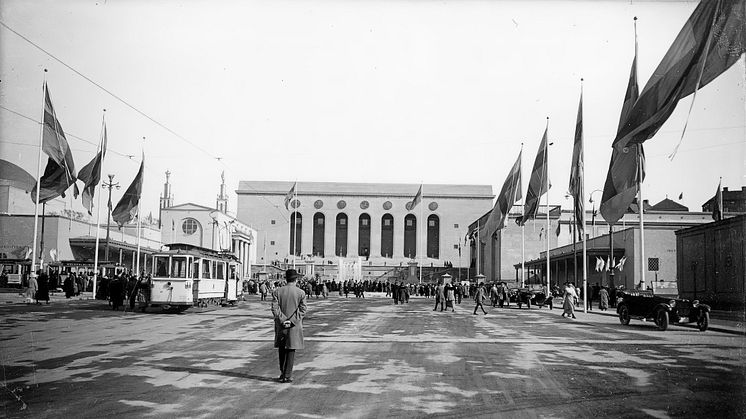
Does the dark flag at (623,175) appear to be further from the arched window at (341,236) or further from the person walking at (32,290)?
the arched window at (341,236)

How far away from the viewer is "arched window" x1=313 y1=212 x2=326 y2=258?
102 metres

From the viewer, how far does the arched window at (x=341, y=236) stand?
333 feet

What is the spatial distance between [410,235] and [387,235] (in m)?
4.37

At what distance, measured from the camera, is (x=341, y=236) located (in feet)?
337

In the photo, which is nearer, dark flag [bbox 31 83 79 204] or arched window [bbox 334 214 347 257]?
dark flag [bbox 31 83 79 204]

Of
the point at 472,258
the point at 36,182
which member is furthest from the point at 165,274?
the point at 472,258

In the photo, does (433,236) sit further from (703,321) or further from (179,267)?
(703,321)

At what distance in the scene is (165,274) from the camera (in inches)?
951

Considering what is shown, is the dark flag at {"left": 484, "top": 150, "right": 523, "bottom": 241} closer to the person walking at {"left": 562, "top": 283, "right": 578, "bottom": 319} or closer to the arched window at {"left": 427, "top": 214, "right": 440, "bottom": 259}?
the person walking at {"left": 562, "top": 283, "right": 578, "bottom": 319}

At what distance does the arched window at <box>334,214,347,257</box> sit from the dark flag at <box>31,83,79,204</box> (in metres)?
76.7

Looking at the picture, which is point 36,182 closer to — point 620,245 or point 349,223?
point 620,245

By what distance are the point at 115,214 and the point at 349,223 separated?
69590 mm

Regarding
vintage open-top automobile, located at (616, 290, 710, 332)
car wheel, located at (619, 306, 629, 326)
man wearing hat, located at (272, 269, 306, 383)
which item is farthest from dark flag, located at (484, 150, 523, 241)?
man wearing hat, located at (272, 269, 306, 383)

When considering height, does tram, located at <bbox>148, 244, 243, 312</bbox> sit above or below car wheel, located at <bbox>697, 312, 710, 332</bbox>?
above
